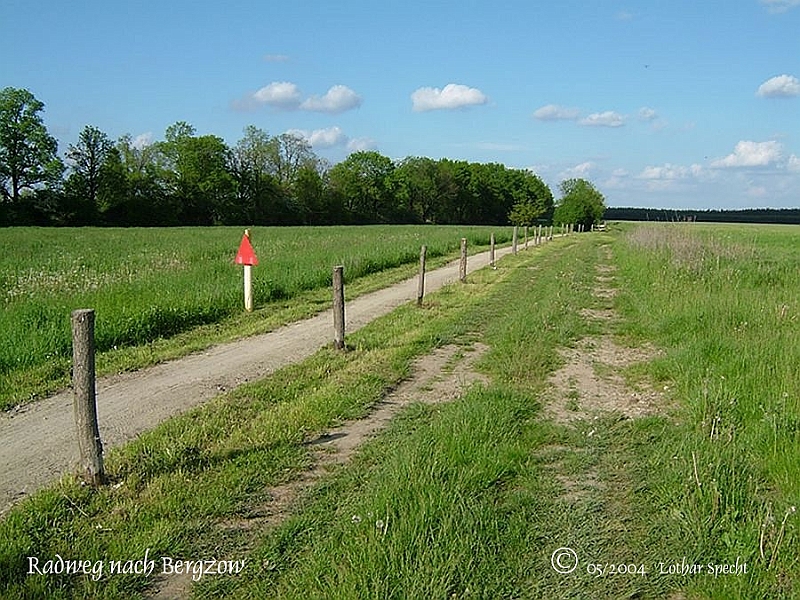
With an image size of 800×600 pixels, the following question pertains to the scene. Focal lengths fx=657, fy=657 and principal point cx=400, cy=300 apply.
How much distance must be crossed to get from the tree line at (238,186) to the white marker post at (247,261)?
6119 cm

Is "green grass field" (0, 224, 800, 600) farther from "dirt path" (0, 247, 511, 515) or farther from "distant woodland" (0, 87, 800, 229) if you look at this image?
"distant woodland" (0, 87, 800, 229)

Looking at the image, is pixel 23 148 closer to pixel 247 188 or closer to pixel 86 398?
pixel 247 188

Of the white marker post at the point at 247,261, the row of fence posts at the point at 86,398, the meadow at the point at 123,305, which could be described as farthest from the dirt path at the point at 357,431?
the white marker post at the point at 247,261

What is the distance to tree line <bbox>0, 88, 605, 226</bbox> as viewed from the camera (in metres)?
70.1

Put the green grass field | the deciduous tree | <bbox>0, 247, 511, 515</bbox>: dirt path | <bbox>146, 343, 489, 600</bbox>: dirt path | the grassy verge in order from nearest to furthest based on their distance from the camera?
the green grass field, the grassy verge, <bbox>146, 343, 489, 600</bbox>: dirt path, <bbox>0, 247, 511, 515</bbox>: dirt path, the deciduous tree

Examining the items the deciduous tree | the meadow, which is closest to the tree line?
the deciduous tree

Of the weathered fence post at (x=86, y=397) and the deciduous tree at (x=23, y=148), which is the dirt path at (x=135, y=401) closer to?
the weathered fence post at (x=86, y=397)

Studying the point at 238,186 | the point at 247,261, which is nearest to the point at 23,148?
the point at 238,186

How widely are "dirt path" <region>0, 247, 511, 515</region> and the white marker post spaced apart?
1823 mm

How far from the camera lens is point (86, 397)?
15.0 feet

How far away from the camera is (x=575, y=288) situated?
1717 centimetres

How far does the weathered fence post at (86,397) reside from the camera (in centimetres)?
451

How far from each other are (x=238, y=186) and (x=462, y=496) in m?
87.8

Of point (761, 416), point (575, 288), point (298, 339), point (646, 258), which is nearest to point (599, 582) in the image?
point (761, 416)
